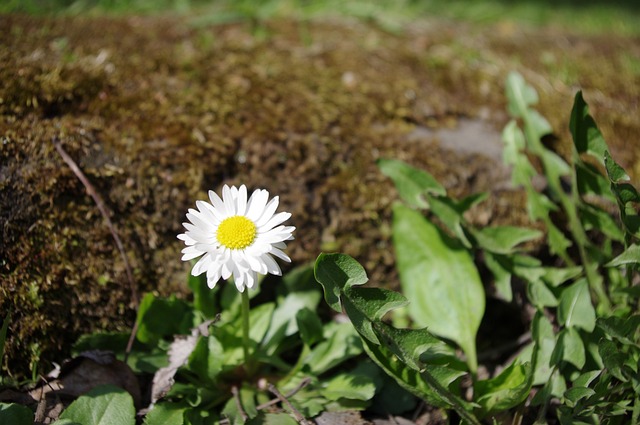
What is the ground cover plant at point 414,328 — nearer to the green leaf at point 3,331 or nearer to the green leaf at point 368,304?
the green leaf at point 368,304

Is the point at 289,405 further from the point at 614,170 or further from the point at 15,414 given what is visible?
the point at 614,170

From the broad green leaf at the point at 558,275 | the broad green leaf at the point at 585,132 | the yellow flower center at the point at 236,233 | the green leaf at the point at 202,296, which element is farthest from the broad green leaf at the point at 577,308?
the green leaf at the point at 202,296

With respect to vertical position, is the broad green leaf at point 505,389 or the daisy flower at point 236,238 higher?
the daisy flower at point 236,238

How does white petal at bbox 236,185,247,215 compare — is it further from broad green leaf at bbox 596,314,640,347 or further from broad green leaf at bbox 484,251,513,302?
broad green leaf at bbox 596,314,640,347

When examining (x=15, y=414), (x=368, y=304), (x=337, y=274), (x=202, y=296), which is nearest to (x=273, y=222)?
(x=337, y=274)

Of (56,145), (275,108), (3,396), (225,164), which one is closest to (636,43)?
(275,108)

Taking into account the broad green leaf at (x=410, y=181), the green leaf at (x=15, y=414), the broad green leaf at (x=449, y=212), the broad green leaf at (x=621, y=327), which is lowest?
the broad green leaf at (x=621, y=327)

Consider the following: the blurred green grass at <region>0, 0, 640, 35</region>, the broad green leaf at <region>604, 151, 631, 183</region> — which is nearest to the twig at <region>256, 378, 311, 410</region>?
the broad green leaf at <region>604, 151, 631, 183</region>
